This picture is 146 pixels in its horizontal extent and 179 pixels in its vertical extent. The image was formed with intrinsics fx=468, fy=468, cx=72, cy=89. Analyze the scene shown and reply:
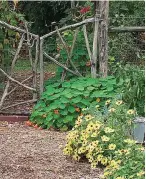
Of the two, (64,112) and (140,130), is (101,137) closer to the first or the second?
(140,130)

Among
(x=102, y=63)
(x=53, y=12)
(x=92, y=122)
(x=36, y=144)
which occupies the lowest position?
(x=36, y=144)

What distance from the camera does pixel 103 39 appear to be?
691 centimetres

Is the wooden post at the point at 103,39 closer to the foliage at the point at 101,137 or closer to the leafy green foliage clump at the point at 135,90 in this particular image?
the leafy green foliage clump at the point at 135,90

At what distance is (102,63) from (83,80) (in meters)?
0.56

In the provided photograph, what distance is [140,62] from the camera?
731cm

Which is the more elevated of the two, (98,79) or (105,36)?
(105,36)

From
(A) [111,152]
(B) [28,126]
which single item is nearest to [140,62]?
(B) [28,126]

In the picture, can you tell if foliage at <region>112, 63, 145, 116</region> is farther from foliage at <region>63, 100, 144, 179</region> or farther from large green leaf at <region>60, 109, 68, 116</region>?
large green leaf at <region>60, 109, 68, 116</region>

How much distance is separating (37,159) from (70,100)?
5.33 ft

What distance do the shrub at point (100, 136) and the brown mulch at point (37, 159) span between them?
0.43 feet

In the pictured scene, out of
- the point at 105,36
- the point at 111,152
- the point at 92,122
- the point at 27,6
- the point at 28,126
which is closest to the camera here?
the point at 111,152

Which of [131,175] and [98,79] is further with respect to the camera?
[98,79]

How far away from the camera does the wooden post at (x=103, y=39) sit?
22.6 feet

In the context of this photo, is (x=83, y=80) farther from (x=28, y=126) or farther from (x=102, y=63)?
(x=28, y=126)
